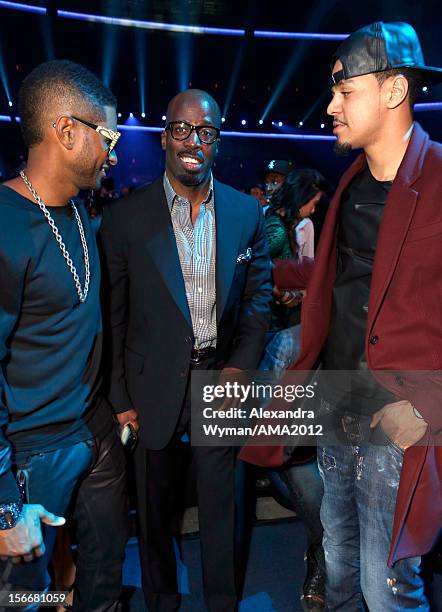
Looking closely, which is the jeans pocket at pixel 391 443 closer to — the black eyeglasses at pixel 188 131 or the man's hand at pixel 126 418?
the man's hand at pixel 126 418

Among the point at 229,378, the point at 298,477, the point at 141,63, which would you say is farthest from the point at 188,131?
the point at 141,63

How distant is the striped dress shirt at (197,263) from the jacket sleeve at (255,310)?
0.16 meters

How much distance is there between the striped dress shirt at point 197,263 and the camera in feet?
6.82

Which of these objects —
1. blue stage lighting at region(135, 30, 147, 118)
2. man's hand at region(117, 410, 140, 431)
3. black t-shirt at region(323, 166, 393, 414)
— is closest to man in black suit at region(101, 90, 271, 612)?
man's hand at region(117, 410, 140, 431)

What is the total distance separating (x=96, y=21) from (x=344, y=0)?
5832mm

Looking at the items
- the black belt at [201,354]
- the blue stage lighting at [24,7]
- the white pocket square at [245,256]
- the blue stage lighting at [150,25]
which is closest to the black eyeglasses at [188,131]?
the white pocket square at [245,256]

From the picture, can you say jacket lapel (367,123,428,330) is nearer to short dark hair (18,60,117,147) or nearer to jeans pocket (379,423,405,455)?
jeans pocket (379,423,405,455)

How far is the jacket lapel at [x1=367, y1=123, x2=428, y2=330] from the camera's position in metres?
1.41

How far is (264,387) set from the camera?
226 cm

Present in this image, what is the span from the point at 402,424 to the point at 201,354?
0.93 m

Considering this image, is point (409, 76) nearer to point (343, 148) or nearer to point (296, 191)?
point (343, 148)

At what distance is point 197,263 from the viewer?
2.08 m

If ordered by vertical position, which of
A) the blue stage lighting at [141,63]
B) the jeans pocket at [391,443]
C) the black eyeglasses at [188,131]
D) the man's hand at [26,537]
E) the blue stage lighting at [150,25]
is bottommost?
the man's hand at [26,537]

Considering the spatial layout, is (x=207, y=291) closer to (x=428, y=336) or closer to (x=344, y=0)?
(x=428, y=336)
